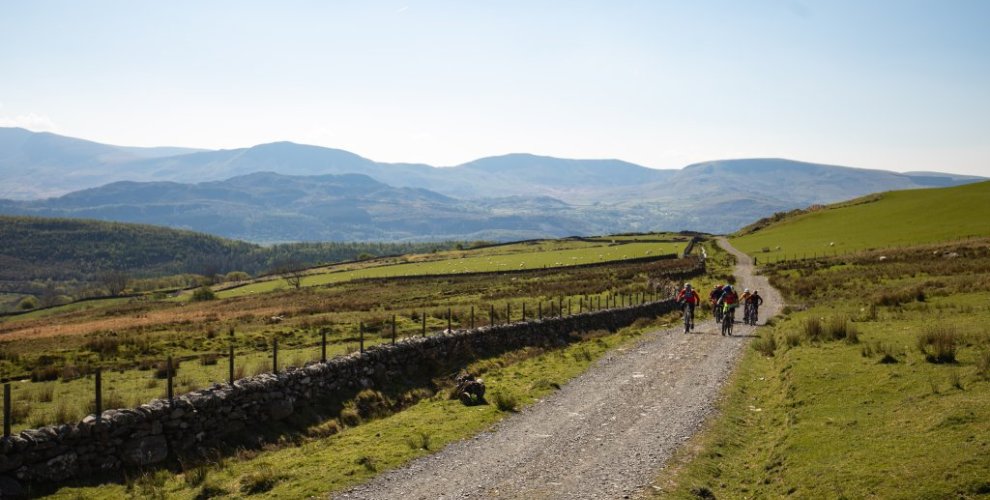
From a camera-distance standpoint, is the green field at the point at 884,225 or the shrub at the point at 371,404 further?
the green field at the point at 884,225

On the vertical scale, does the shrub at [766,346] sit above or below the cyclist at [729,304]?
below

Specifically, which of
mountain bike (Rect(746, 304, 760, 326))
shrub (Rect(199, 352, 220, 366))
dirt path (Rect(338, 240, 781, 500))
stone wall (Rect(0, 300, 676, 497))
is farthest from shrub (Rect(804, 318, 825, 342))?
shrub (Rect(199, 352, 220, 366))

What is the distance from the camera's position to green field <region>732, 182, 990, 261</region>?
8531 cm

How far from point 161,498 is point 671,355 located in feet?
66.5

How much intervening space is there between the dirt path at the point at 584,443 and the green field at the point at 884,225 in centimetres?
6858

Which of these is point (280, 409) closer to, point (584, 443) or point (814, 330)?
point (584, 443)

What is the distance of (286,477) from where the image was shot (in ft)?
49.4

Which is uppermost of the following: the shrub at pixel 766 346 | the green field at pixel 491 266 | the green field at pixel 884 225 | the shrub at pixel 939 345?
the green field at pixel 884 225

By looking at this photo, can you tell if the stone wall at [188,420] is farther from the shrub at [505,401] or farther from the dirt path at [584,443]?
the dirt path at [584,443]

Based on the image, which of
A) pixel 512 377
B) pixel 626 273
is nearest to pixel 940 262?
pixel 626 273

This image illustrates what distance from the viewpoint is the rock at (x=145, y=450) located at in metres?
16.3

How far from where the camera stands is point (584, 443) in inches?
648

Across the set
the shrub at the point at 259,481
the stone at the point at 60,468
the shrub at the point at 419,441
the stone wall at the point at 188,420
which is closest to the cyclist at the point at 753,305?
the stone wall at the point at 188,420

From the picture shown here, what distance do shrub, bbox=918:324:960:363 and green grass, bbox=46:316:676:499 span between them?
36.1 feet
